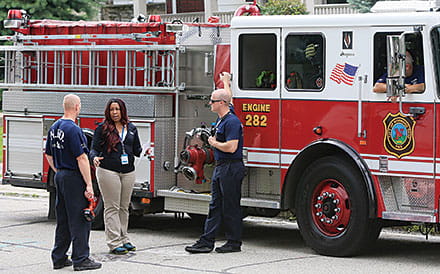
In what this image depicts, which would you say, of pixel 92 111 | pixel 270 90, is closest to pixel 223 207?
pixel 270 90

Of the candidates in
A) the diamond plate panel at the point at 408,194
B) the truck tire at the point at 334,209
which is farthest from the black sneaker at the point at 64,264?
the diamond plate panel at the point at 408,194

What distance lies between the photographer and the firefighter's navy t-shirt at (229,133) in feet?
31.7

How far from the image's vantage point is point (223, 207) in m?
9.81

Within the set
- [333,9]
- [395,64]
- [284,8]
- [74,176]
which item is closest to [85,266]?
[74,176]

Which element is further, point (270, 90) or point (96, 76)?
point (96, 76)

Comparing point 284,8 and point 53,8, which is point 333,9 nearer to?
point 284,8

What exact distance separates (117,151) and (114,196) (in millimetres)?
481

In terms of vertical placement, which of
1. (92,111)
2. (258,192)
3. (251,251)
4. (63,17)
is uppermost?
(63,17)

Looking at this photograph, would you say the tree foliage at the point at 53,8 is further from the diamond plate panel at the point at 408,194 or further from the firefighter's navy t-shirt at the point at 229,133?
the diamond plate panel at the point at 408,194

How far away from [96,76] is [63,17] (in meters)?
13.8

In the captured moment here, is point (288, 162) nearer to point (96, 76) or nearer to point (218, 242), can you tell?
point (218, 242)

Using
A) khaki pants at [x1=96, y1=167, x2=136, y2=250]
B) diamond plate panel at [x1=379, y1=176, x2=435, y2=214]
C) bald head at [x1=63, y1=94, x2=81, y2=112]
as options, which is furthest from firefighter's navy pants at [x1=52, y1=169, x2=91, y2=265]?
diamond plate panel at [x1=379, y1=176, x2=435, y2=214]

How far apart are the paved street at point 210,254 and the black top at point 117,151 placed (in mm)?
954

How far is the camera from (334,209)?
9.57 metres
